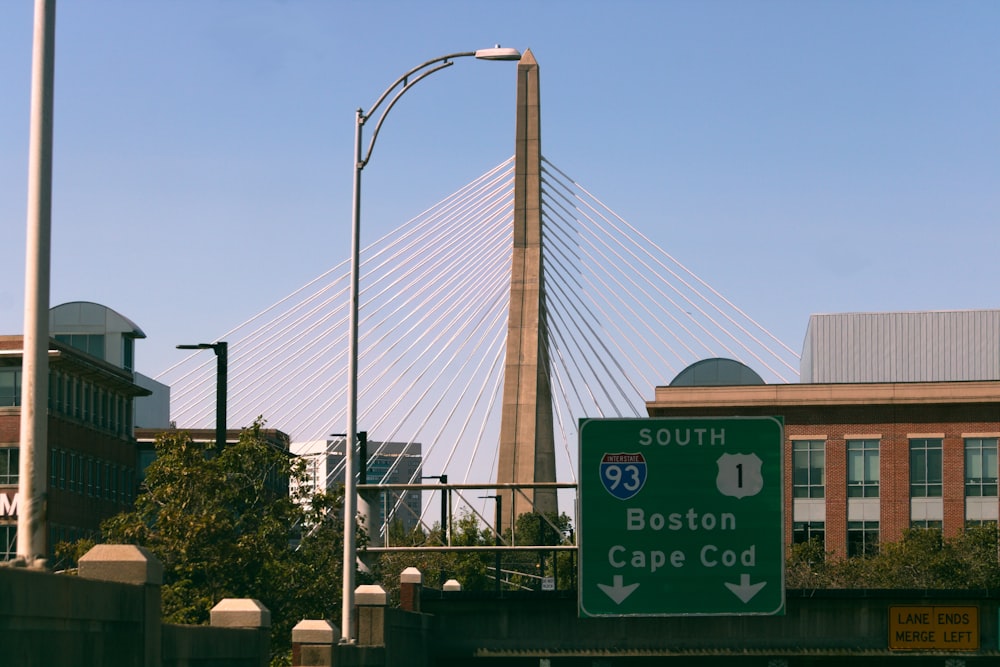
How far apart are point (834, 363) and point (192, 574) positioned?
206ft

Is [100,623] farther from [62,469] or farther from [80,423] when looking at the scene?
[80,423]

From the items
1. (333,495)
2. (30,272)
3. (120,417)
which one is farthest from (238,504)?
(120,417)

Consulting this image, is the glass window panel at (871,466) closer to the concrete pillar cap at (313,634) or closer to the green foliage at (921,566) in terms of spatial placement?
the green foliage at (921,566)

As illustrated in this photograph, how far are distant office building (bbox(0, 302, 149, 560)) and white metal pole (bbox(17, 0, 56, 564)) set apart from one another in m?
64.3

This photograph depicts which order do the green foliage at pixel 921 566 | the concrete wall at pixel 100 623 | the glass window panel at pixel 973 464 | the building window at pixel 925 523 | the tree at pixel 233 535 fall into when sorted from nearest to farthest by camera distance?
the concrete wall at pixel 100 623, the tree at pixel 233 535, the green foliage at pixel 921 566, the glass window panel at pixel 973 464, the building window at pixel 925 523

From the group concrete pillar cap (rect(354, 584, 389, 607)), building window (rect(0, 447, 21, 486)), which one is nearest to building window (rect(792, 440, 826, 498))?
building window (rect(0, 447, 21, 486))

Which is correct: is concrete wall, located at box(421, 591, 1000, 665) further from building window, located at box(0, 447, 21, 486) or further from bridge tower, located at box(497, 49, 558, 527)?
bridge tower, located at box(497, 49, 558, 527)

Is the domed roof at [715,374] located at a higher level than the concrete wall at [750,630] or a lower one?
higher

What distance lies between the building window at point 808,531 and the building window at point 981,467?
8592 millimetres

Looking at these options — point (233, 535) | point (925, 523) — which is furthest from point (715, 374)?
point (233, 535)

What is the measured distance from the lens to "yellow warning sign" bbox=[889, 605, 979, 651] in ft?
140

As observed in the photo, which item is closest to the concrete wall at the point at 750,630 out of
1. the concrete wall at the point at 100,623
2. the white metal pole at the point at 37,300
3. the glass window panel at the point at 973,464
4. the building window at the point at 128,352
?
the concrete wall at the point at 100,623

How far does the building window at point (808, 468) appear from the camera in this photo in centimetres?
9850

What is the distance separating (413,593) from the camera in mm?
42781
